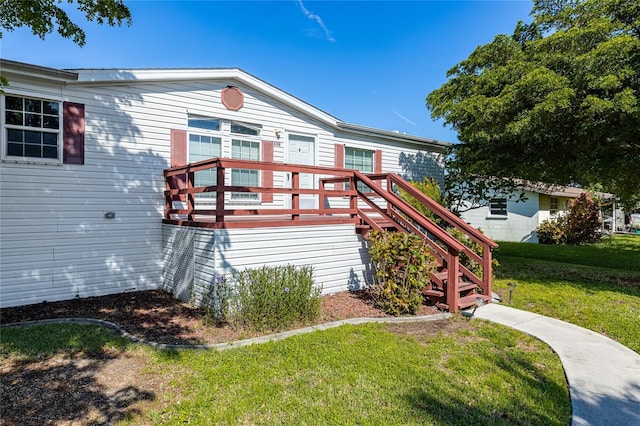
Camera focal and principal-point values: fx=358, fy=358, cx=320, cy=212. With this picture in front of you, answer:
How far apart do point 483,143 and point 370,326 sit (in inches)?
254

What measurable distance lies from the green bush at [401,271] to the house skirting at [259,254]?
3.22ft

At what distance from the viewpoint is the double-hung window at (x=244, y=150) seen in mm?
8125

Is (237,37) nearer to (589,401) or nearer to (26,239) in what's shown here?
(26,239)

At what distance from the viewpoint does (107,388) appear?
324cm

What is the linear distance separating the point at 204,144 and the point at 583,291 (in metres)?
8.19

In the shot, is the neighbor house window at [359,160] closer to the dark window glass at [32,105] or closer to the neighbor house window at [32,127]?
the neighbor house window at [32,127]

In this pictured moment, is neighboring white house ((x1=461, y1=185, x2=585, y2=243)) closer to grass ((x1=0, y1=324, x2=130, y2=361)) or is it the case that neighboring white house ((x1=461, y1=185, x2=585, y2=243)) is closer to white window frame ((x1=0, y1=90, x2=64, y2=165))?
white window frame ((x1=0, y1=90, x2=64, y2=165))

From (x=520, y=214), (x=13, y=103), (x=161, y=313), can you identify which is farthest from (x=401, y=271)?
(x=520, y=214)

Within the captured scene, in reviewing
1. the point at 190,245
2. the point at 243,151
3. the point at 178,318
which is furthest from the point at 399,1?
the point at 178,318

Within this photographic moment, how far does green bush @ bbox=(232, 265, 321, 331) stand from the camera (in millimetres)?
4680

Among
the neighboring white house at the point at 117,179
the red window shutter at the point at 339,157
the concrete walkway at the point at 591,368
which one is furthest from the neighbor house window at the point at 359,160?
the concrete walkway at the point at 591,368

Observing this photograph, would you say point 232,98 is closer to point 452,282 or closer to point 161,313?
point 161,313

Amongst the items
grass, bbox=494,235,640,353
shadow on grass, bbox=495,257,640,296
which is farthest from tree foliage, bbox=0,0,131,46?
shadow on grass, bbox=495,257,640,296

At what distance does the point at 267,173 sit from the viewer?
833cm
